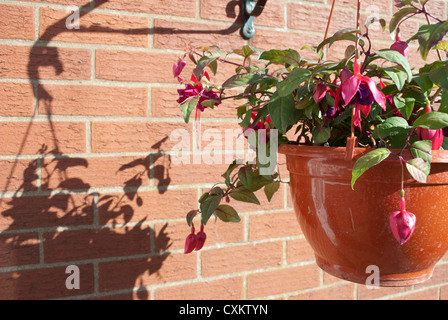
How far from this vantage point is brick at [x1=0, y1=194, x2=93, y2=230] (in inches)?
38.8

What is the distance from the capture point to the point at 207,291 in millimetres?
1183

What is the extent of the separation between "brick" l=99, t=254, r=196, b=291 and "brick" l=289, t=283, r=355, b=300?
14.0 inches

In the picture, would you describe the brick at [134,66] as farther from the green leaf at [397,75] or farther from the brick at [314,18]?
the green leaf at [397,75]

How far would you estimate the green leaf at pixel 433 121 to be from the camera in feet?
2.04

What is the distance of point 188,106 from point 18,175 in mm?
487

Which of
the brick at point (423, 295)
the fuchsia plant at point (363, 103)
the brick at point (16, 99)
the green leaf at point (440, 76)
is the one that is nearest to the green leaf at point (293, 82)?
the fuchsia plant at point (363, 103)

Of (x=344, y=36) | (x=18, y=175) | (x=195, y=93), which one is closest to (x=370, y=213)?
(x=344, y=36)

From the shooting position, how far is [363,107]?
64 centimetres

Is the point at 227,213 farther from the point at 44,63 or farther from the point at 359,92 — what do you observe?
the point at 44,63

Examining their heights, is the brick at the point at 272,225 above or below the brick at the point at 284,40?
below

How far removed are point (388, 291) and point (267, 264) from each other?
18.4 inches

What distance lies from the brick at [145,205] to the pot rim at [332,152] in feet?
1.41
